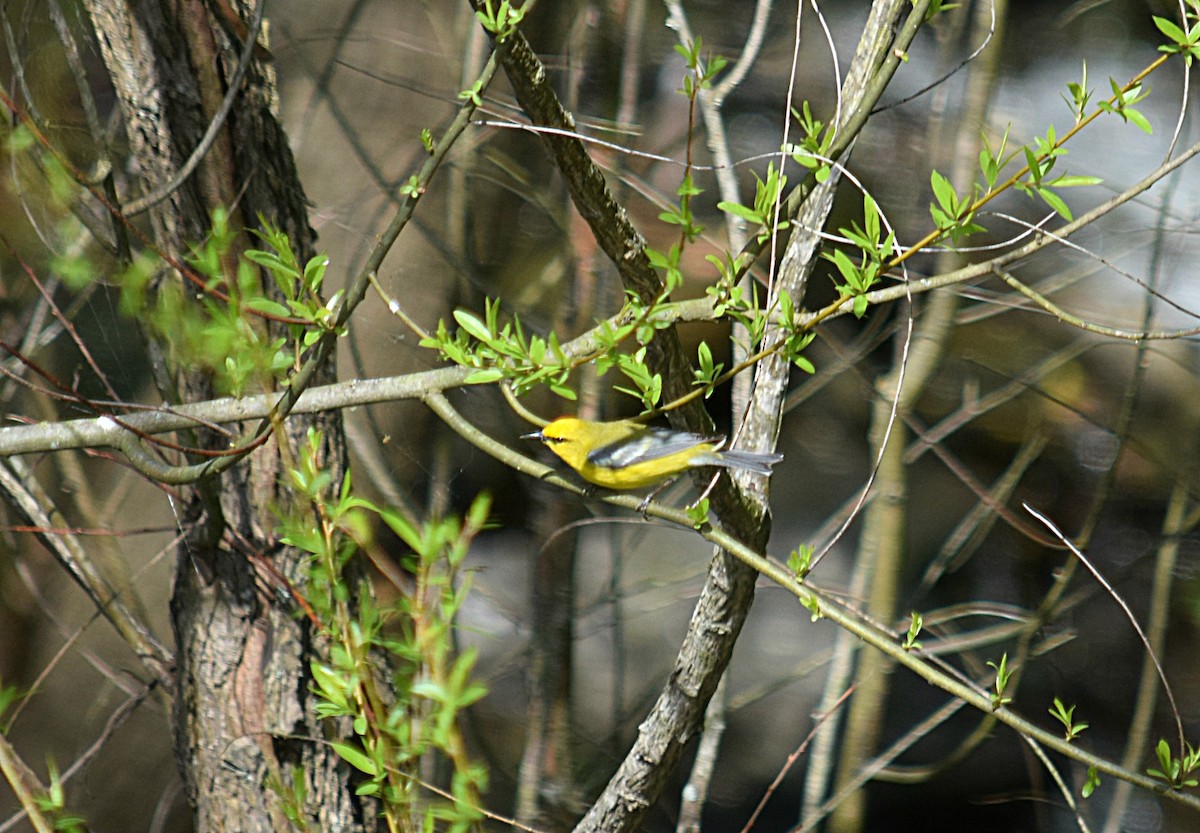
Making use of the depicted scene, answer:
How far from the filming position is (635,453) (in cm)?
201

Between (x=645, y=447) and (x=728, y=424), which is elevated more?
(x=645, y=447)

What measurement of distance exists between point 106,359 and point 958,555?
142 inches

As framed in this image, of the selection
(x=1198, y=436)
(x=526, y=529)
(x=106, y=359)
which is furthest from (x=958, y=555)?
(x=106, y=359)

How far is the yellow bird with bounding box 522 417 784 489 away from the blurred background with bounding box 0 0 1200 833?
153cm

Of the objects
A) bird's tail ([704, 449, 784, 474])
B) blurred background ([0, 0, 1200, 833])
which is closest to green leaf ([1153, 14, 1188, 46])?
bird's tail ([704, 449, 784, 474])

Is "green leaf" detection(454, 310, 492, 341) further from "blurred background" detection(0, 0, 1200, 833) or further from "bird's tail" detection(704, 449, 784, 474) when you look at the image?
"blurred background" detection(0, 0, 1200, 833)

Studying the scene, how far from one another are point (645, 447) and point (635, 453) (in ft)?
0.08

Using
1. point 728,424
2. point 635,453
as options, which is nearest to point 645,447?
point 635,453

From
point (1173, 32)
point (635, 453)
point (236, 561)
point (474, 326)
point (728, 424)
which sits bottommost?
point (728, 424)

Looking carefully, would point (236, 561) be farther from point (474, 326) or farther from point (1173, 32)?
point (1173, 32)

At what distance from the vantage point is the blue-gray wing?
6.28ft

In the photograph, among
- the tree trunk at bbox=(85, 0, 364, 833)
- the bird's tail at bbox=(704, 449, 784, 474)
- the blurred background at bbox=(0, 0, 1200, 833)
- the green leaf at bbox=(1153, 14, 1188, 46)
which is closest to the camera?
→ the green leaf at bbox=(1153, 14, 1188, 46)

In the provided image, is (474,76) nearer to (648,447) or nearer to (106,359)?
(106,359)

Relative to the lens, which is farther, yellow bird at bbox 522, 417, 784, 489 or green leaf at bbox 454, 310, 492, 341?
yellow bird at bbox 522, 417, 784, 489
